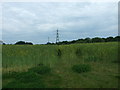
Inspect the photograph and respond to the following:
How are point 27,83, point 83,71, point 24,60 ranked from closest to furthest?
point 27,83, point 83,71, point 24,60

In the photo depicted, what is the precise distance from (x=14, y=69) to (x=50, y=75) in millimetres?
1587

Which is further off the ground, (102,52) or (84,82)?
(102,52)

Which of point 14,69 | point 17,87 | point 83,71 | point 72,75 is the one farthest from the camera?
point 14,69

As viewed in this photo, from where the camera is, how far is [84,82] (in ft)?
12.6

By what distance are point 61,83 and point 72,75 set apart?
786 millimetres

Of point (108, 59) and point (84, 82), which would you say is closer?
point (84, 82)

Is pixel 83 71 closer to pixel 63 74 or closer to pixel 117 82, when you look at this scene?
pixel 63 74

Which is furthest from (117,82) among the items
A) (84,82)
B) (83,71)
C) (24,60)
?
(24,60)

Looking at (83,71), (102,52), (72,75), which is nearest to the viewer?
(72,75)

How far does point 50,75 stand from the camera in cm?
456

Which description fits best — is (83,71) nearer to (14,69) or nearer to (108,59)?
(108,59)

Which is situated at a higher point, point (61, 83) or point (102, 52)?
point (102, 52)

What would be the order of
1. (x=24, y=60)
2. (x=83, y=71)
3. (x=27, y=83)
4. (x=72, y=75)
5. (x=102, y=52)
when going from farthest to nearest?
1. (x=102, y=52)
2. (x=24, y=60)
3. (x=83, y=71)
4. (x=72, y=75)
5. (x=27, y=83)

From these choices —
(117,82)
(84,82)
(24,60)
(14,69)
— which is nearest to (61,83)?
(84,82)
